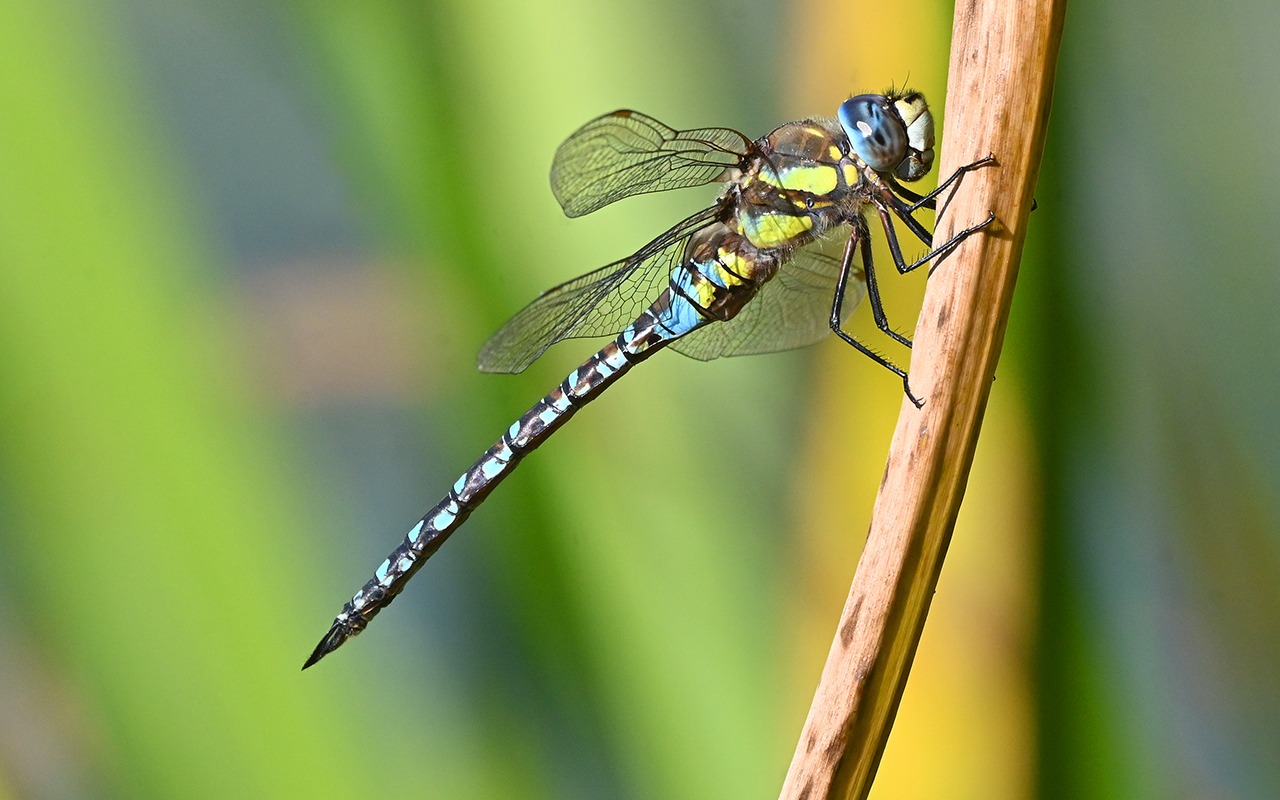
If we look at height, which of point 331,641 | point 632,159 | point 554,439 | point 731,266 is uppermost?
point 632,159

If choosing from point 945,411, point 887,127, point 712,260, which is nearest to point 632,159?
point 712,260

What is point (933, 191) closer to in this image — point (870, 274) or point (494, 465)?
point (870, 274)

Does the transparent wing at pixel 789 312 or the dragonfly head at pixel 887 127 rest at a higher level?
the dragonfly head at pixel 887 127

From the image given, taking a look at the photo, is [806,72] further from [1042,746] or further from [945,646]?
[1042,746]

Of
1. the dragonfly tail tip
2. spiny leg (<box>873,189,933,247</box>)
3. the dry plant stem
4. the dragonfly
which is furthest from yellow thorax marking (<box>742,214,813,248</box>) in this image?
the dragonfly tail tip

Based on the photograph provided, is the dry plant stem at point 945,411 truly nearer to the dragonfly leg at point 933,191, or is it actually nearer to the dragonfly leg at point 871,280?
the dragonfly leg at point 933,191

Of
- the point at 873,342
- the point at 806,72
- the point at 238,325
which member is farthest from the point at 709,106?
the point at 238,325

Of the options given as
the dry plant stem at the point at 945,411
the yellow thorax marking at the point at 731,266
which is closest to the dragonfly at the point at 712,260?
the yellow thorax marking at the point at 731,266
